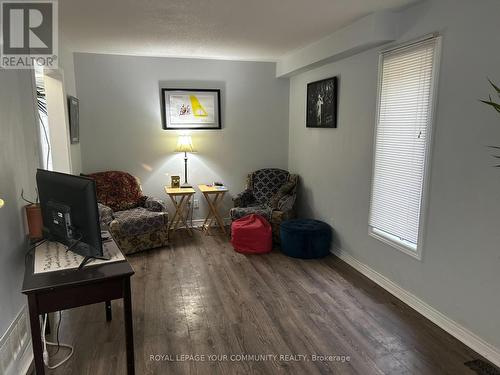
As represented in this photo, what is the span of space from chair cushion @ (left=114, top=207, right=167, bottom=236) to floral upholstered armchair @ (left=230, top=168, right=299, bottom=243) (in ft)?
3.15

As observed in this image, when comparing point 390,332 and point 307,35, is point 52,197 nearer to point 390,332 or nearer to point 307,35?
point 390,332

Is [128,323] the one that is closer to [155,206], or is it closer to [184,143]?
[155,206]

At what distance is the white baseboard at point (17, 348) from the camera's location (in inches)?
74.0

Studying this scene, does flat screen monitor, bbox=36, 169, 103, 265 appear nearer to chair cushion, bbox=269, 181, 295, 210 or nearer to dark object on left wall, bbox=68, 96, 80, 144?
dark object on left wall, bbox=68, 96, 80, 144

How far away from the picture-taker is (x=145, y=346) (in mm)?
2432

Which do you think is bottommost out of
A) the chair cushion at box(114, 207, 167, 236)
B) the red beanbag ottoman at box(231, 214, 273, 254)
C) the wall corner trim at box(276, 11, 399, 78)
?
the red beanbag ottoman at box(231, 214, 273, 254)

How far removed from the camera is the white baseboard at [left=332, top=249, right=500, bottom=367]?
2.31 meters

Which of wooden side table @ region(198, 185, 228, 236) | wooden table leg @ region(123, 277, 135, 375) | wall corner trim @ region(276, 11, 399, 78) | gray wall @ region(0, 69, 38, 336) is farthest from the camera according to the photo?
wooden side table @ region(198, 185, 228, 236)

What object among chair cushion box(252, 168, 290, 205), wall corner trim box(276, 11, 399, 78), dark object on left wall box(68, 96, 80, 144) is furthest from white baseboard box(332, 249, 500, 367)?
dark object on left wall box(68, 96, 80, 144)

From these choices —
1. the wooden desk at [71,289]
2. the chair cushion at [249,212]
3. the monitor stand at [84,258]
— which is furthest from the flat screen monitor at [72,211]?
the chair cushion at [249,212]

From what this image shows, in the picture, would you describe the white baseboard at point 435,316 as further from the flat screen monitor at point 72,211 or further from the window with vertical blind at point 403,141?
the flat screen monitor at point 72,211

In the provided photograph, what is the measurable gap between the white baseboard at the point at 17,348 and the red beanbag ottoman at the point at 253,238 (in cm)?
241

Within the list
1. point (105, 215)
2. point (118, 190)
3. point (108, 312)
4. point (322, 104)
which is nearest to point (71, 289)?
point (108, 312)

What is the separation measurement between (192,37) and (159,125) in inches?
61.4
